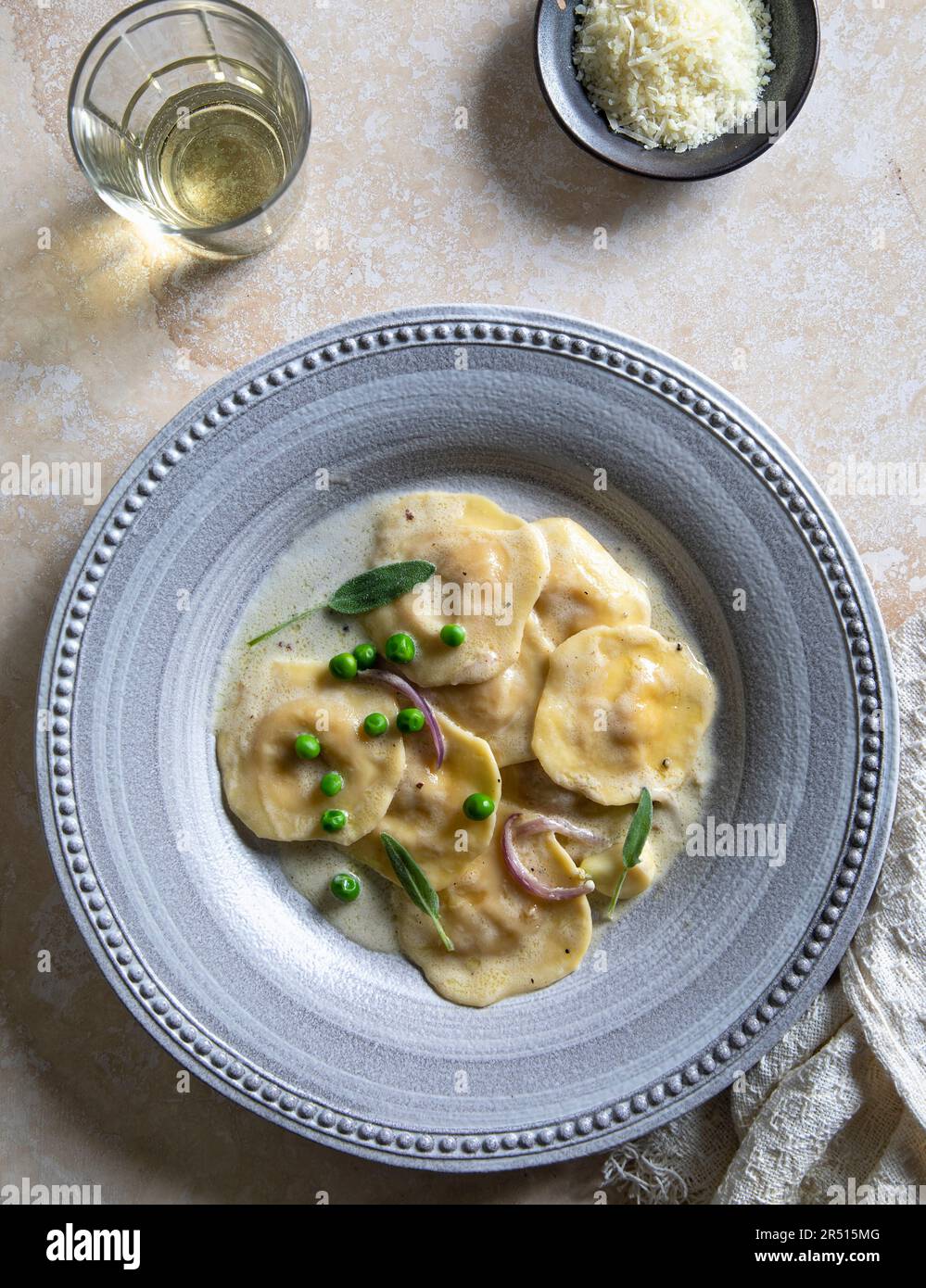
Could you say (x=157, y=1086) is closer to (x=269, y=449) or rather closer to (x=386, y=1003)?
(x=386, y=1003)

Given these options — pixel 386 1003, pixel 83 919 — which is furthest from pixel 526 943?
pixel 83 919

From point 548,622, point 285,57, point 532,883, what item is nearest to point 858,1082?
point 532,883

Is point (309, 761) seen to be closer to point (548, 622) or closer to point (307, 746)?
point (307, 746)

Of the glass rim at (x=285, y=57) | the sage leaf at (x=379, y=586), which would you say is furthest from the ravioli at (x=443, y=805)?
the glass rim at (x=285, y=57)

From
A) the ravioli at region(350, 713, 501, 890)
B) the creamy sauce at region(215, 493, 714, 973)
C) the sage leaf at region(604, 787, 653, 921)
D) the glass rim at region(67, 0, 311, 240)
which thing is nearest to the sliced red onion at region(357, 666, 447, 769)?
the ravioli at region(350, 713, 501, 890)

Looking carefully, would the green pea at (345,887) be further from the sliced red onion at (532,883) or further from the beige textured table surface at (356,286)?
the beige textured table surface at (356,286)

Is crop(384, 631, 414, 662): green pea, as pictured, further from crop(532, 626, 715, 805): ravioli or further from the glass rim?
the glass rim
